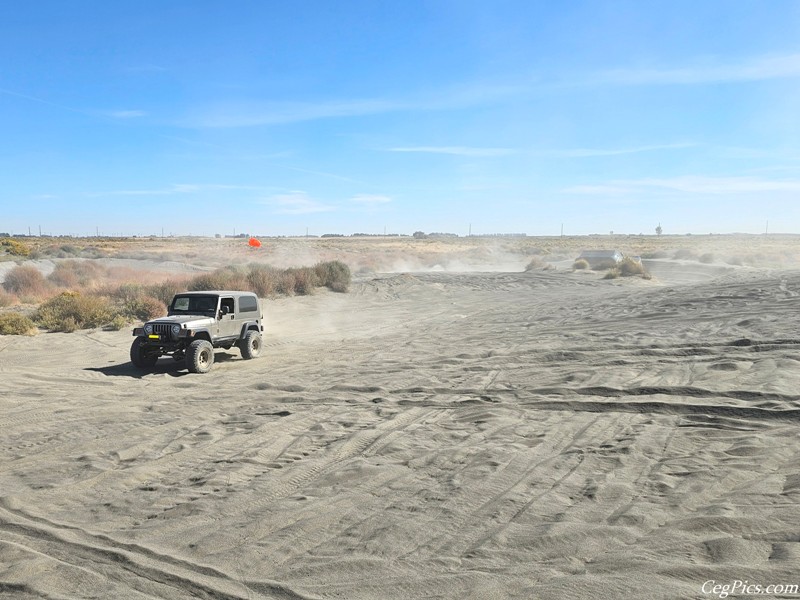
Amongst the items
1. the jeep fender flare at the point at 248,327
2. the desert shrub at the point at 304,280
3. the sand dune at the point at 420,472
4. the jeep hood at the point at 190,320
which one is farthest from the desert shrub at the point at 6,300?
the jeep fender flare at the point at 248,327

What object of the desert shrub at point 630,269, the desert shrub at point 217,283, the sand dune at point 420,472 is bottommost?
the sand dune at point 420,472

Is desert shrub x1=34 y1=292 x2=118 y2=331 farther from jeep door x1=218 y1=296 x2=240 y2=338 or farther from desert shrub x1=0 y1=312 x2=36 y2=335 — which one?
jeep door x1=218 y1=296 x2=240 y2=338

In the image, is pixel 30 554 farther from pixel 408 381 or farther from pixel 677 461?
pixel 408 381

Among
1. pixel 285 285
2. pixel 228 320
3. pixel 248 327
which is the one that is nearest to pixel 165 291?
pixel 285 285

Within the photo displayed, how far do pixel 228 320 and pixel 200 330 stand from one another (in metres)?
1.04

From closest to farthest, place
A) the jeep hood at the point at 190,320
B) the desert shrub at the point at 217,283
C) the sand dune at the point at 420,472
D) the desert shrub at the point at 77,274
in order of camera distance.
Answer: the sand dune at the point at 420,472, the jeep hood at the point at 190,320, the desert shrub at the point at 217,283, the desert shrub at the point at 77,274

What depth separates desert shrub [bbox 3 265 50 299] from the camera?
97.9 feet

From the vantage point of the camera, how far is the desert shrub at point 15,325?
722 inches

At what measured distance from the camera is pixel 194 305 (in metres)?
14.8

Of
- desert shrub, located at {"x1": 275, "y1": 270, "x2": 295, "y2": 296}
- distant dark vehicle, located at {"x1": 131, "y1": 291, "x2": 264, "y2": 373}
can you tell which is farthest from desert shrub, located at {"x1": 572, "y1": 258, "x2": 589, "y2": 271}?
distant dark vehicle, located at {"x1": 131, "y1": 291, "x2": 264, "y2": 373}

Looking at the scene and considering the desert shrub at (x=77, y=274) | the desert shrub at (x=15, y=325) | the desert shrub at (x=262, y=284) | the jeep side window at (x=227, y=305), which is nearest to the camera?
the jeep side window at (x=227, y=305)

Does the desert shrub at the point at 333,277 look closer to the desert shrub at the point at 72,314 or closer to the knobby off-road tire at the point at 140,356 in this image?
the desert shrub at the point at 72,314

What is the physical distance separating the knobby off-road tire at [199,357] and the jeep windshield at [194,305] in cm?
111

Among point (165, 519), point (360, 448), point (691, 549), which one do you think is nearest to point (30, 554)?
point (165, 519)
